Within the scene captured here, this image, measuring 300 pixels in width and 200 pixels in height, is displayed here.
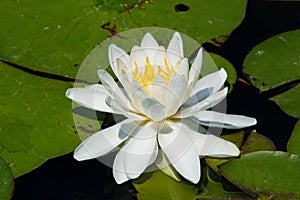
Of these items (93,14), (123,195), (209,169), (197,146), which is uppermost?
(93,14)

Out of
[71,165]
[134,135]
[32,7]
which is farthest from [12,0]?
[134,135]

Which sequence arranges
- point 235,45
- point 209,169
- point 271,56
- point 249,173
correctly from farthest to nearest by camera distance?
point 235,45, point 271,56, point 209,169, point 249,173

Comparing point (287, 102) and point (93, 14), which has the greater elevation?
point (93, 14)

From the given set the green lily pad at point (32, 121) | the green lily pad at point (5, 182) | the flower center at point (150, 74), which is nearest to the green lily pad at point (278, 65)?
the flower center at point (150, 74)

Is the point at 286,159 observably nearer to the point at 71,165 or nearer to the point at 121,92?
the point at 121,92

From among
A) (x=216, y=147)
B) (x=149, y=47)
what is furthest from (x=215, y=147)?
(x=149, y=47)

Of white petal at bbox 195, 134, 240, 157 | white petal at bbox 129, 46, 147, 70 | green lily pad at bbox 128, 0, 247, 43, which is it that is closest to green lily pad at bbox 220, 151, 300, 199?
white petal at bbox 195, 134, 240, 157
